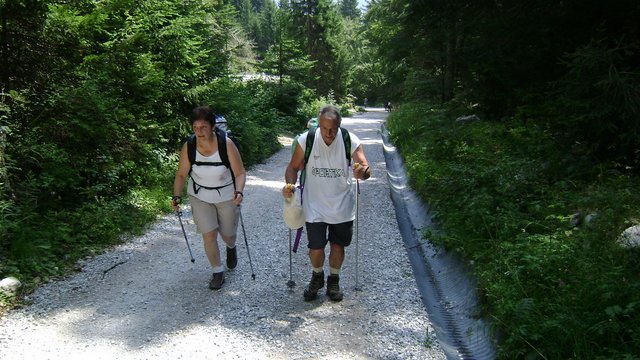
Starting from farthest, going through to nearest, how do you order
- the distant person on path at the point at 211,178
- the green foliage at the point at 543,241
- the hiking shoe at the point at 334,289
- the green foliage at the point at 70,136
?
the green foliage at the point at 70,136
the hiking shoe at the point at 334,289
the distant person on path at the point at 211,178
the green foliage at the point at 543,241

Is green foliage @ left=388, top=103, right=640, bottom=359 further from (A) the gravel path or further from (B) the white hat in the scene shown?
(B) the white hat

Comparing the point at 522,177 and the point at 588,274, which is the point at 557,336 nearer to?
the point at 588,274

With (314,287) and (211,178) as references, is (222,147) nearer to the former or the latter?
(211,178)

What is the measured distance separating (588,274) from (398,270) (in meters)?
2.71

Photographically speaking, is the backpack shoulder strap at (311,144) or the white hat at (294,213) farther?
the white hat at (294,213)

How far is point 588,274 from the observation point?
4.08 m

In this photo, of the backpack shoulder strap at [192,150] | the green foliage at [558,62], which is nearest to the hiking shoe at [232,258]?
the backpack shoulder strap at [192,150]

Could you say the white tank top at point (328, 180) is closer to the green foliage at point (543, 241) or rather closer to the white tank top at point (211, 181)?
the white tank top at point (211, 181)

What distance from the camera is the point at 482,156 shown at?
31.2 feet

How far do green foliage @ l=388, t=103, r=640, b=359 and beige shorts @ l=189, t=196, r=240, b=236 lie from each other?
2.90 m

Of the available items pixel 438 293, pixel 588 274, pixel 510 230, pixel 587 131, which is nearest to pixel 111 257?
pixel 438 293

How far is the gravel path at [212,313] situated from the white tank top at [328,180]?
108cm

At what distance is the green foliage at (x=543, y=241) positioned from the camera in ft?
11.6

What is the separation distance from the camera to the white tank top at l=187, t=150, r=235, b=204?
5207 mm
